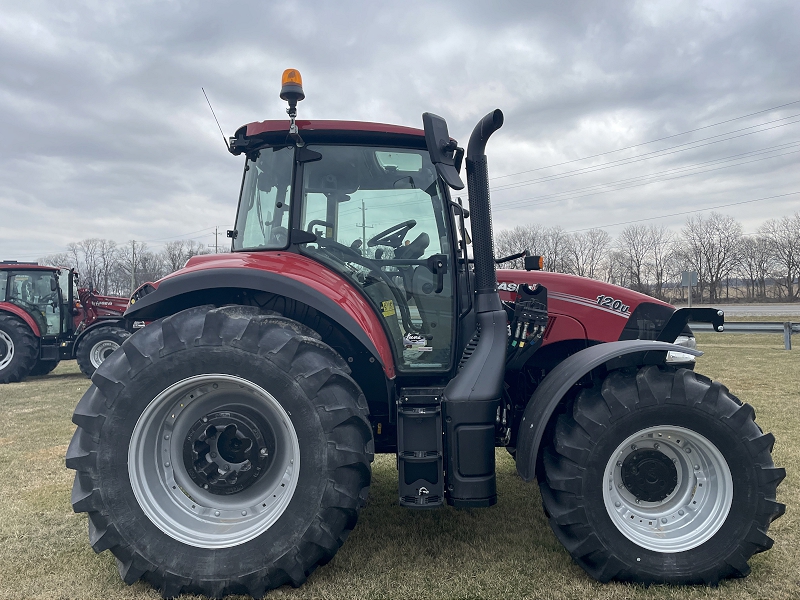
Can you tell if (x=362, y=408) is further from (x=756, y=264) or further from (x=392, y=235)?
(x=756, y=264)

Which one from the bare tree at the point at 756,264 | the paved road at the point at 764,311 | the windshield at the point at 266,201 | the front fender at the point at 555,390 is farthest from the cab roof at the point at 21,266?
the bare tree at the point at 756,264

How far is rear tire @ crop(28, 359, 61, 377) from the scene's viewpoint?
11.0 metres

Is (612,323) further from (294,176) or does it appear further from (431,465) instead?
(294,176)

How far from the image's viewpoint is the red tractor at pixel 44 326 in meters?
9.98

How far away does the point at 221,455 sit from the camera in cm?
262

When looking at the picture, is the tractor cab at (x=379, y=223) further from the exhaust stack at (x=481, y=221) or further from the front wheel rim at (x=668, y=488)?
the front wheel rim at (x=668, y=488)

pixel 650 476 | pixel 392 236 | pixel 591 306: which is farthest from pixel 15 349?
pixel 650 476

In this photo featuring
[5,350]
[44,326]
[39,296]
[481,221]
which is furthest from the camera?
[39,296]

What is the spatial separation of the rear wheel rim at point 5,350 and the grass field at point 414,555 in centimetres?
672

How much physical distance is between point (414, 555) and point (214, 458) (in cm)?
116

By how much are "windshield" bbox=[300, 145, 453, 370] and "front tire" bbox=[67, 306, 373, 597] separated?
561 mm

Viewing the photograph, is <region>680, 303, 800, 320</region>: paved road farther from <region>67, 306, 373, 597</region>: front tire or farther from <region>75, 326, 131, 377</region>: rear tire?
<region>67, 306, 373, 597</region>: front tire

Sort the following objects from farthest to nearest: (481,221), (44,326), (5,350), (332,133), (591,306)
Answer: (44,326) → (5,350) → (591,306) → (332,133) → (481,221)

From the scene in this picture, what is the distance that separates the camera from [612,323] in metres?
3.43
